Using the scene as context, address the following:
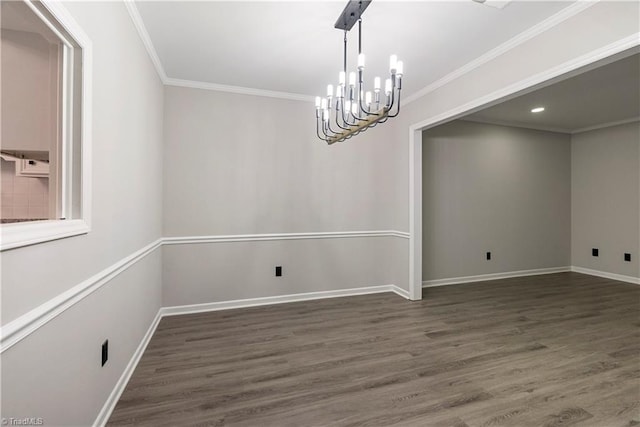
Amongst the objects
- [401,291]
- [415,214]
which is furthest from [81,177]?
[401,291]

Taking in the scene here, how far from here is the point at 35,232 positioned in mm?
997

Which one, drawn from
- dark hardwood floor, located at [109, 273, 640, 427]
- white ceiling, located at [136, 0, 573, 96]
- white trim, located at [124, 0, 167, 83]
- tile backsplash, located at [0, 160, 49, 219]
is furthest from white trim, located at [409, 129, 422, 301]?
tile backsplash, located at [0, 160, 49, 219]

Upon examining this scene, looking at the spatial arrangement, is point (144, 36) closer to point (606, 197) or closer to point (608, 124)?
point (608, 124)

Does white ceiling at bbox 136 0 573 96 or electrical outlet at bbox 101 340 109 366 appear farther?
white ceiling at bbox 136 0 573 96

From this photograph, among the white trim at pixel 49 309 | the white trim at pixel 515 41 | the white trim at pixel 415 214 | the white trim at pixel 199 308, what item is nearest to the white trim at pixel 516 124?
the white trim at pixel 415 214

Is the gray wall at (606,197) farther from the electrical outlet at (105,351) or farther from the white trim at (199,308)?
the electrical outlet at (105,351)

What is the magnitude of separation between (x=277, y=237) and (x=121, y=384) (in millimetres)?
2057

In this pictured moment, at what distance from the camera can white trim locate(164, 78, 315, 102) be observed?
126 inches

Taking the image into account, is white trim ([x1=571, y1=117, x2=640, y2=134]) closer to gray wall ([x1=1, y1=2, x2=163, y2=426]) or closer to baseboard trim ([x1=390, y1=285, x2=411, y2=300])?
baseboard trim ([x1=390, y1=285, x2=411, y2=300])

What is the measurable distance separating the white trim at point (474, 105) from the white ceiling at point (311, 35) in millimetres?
395

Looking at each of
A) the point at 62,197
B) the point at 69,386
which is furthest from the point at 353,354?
the point at 62,197

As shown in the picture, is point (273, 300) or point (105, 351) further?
point (273, 300)

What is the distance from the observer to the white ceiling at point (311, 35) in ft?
6.70

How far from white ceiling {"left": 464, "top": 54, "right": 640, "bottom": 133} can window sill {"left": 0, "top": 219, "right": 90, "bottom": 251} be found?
170 inches
